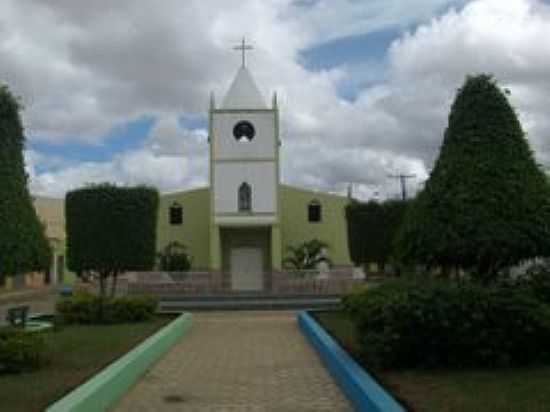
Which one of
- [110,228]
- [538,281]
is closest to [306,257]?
[110,228]

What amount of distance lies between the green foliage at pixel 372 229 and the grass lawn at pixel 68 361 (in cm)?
1325

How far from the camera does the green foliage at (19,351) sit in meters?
13.0

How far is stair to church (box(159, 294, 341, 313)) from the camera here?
3481cm

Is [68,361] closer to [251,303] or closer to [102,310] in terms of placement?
[102,310]

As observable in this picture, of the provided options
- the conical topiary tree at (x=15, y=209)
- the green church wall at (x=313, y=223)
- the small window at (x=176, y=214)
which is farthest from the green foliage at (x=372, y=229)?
the conical topiary tree at (x=15, y=209)

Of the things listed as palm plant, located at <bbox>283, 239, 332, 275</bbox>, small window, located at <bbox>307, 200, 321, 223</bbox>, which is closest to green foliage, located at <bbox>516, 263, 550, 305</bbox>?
palm plant, located at <bbox>283, 239, 332, 275</bbox>

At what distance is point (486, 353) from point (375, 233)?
77.8 ft

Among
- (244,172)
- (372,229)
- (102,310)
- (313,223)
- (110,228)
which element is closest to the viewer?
(102,310)

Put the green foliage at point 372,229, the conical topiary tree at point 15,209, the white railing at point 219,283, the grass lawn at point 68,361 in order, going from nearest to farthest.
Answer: the grass lawn at point 68,361, the conical topiary tree at point 15,209, the green foliage at point 372,229, the white railing at point 219,283

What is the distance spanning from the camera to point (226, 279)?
4312 cm

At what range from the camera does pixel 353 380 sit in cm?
1149

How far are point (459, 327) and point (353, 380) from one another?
1404mm

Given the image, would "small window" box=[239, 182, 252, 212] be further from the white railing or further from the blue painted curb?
the blue painted curb

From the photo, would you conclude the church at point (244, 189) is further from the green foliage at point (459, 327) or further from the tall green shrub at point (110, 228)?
the green foliage at point (459, 327)
